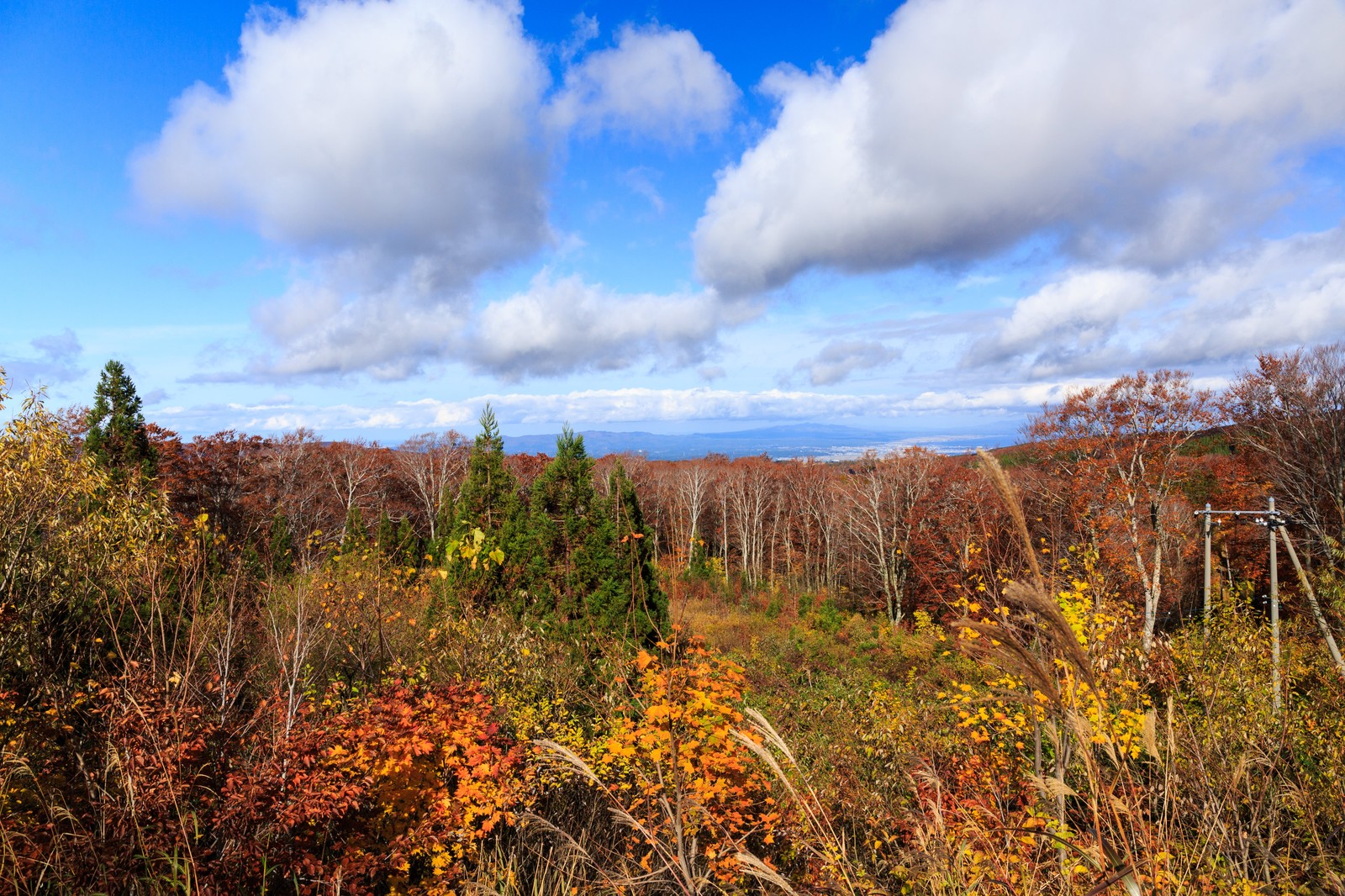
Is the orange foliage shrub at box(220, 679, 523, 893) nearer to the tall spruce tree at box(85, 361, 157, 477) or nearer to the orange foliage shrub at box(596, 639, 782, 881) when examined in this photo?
the orange foliage shrub at box(596, 639, 782, 881)

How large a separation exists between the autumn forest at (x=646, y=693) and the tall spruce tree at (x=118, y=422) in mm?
97

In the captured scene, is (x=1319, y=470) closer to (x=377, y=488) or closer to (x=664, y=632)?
(x=664, y=632)

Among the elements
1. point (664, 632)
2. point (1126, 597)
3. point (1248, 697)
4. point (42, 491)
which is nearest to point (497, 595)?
point (664, 632)

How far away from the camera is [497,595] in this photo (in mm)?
14383

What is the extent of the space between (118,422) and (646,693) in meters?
21.0

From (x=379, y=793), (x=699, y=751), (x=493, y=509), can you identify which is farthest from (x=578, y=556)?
(x=379, y=793)

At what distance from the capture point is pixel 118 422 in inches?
757

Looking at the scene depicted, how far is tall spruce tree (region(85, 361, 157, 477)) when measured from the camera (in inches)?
736

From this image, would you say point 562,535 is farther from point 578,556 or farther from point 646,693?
point 646,693

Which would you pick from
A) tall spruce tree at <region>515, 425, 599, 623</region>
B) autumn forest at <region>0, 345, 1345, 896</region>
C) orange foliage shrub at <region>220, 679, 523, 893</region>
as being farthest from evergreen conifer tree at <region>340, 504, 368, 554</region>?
orange foliage shrub at <region>220, 679, 523, 893</region>

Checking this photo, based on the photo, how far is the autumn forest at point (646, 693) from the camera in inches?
→ 90.1

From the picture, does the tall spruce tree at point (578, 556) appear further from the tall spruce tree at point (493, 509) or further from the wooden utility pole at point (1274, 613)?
the wooden utility pole at point (1274, 613)

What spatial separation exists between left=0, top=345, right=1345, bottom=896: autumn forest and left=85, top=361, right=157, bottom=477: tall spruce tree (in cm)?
10

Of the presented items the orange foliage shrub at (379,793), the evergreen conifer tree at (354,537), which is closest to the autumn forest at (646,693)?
the orange foliage shrub at (379,793)
